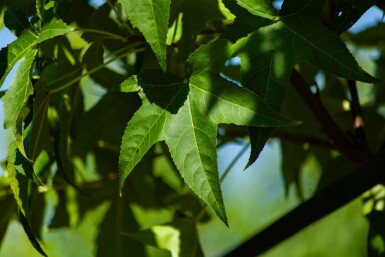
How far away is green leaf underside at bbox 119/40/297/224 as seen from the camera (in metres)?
0.56

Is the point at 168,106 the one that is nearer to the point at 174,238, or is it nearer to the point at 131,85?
the point at 131,85

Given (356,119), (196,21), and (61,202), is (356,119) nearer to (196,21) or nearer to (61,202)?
(196,21)

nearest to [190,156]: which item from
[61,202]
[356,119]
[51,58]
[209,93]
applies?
[209,93]

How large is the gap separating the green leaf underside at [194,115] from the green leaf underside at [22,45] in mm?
78

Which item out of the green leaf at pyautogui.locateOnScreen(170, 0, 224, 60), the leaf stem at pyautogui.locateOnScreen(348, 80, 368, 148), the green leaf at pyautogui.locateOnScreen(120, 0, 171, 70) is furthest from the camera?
the leaf stem at pyautogui.locateOnScreen(348, 80, 368, 148)

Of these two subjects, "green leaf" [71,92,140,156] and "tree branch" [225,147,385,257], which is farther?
"green leaf" [71,92,140,156]

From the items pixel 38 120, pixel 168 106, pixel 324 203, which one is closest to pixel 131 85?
pixel 168 106

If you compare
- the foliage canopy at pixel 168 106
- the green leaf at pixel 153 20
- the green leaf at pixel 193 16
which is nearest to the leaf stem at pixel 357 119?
the foliage canopy at pixel 168 106

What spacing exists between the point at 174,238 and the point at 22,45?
301mm

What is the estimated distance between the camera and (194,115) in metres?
0.59

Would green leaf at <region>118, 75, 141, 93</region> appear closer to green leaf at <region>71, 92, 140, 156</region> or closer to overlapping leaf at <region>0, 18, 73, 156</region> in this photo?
overlapping leaf at <region>0, 18, 73, 156</region>

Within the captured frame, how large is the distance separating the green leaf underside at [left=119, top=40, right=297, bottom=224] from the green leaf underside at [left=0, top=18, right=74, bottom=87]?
78 millimetres

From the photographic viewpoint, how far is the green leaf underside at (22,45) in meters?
0.59

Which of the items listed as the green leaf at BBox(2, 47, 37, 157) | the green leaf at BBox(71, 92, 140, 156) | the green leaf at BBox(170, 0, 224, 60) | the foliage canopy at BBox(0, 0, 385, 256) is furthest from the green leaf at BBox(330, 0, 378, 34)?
the green leaf at BBox(71, 92, 140, 156)
